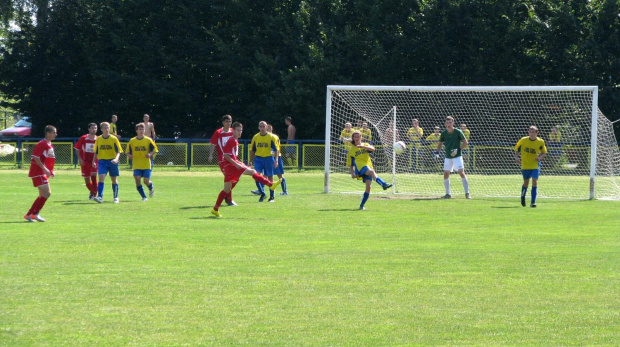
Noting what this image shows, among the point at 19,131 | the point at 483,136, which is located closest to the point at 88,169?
the point at 483,136

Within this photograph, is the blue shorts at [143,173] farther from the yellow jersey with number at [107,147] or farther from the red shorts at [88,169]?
the red shorts at [88,169]

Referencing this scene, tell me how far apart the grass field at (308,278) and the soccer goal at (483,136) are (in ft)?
34.3

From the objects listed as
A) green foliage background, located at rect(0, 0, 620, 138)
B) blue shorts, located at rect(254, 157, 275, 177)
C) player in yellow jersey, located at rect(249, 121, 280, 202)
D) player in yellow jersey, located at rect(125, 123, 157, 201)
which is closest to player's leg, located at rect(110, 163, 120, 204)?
player in yellow jersey, located at rect(125, 123, 157, 201)

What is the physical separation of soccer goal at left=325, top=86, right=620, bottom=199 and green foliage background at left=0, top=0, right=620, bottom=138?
198 inches

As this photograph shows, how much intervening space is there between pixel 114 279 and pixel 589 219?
10.4 meters

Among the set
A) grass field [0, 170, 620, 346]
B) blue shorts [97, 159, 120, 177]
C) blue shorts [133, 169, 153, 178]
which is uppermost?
blue shorts [97, 159, 120, 177]

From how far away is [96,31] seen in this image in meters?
46.3

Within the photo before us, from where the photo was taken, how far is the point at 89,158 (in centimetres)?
2117

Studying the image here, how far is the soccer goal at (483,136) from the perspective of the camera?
2823 cm

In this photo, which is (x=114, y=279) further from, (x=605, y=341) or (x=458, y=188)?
(x=458, y=188)

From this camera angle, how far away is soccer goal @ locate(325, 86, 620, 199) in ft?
92.6

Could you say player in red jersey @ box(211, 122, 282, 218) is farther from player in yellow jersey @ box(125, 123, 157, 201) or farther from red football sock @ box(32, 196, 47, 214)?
player in yellow jersey @ box(125, 123, 157, 201)

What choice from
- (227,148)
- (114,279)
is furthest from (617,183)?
(114,279)

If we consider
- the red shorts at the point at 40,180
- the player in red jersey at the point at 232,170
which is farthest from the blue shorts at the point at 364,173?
the red shorts at the point at 40,180
